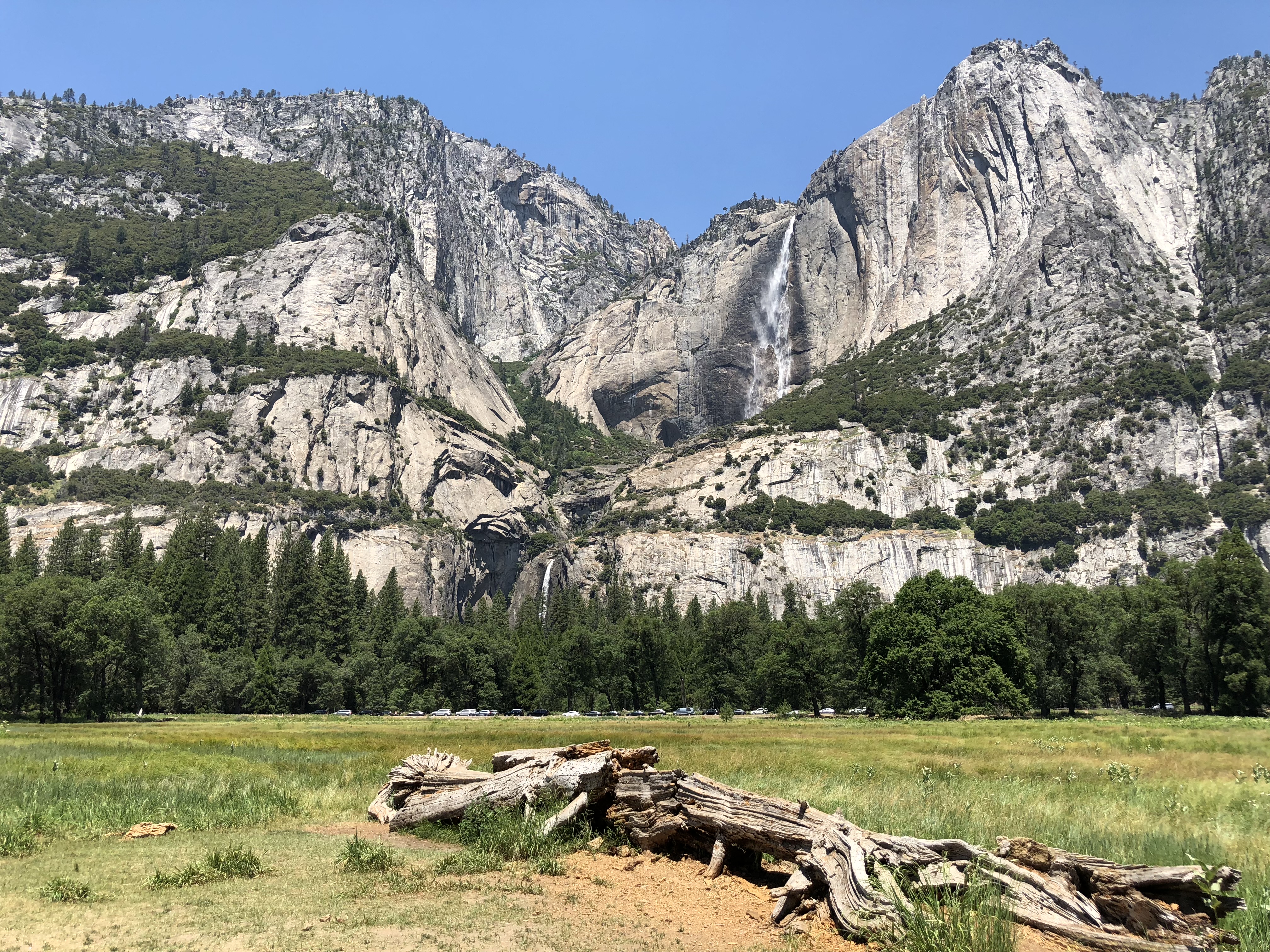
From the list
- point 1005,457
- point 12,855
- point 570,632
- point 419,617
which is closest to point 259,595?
point 419,617

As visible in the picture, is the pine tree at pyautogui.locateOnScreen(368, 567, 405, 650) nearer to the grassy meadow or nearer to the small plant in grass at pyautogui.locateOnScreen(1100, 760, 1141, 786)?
the grassy meadow

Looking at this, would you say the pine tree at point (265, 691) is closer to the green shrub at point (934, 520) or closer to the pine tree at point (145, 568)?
the pine tree at point (145, 568)

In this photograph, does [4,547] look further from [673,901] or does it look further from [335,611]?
[673,901]

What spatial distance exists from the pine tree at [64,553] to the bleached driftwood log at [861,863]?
109476 millimetres

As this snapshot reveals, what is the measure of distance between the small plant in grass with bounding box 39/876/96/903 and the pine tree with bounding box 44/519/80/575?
108 metres

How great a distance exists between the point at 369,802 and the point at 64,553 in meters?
113

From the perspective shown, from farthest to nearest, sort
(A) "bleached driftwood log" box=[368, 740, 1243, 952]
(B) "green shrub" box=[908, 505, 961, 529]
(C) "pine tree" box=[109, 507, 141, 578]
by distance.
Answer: (B) "green shrub" box=[908, 505, 961, 529]
(C) "pine tree" box=[109, 507, 141, 578]
(A) "bleached driftwood log" box=[368, 740, 1243, 952]

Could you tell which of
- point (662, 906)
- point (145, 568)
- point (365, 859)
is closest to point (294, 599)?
point (145, 568)

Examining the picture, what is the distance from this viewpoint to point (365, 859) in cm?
1470

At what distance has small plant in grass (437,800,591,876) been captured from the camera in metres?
14.9

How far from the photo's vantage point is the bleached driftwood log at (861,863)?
9.58 metres

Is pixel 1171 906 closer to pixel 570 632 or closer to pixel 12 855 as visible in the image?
pixel 12 855

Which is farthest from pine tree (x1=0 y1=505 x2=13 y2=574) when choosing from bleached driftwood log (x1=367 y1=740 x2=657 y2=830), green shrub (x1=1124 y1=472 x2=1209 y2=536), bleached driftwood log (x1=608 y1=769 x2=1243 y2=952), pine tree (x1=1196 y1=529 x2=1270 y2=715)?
green shrub (x1=1124 y1=472 x2=1209 y2=536)

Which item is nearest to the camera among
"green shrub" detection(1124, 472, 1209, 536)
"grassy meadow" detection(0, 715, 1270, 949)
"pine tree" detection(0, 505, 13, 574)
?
"grassy meadow" detection(0, 715, 1270, 949)
